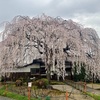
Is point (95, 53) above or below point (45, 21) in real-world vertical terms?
below

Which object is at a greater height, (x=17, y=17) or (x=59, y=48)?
(x=17, y=17)

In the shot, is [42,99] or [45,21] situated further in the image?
[45,21]

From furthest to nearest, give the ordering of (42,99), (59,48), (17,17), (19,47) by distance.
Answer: (17,17) → (19,47) → (59,48) → (42,99)

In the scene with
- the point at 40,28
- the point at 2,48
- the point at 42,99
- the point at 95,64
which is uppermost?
the point at 40,28

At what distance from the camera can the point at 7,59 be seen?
2431cm

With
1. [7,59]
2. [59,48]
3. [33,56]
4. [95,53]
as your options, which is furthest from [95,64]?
[7,59]

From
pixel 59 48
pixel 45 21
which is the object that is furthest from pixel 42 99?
pixel 45 21

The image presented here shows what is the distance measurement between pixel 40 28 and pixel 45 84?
513 centimetres

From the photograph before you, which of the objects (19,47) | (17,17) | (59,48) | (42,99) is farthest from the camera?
(17,17)

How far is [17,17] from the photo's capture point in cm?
2545

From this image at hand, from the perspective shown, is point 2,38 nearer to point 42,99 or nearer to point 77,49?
point 77,49

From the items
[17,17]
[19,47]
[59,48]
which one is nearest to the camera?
[59,48]

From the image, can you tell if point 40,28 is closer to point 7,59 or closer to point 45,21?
point 45,21

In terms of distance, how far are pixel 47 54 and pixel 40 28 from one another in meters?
2.53
